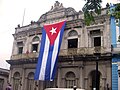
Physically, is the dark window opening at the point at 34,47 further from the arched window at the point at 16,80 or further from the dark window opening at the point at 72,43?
the dark window opening at the point at 72,43

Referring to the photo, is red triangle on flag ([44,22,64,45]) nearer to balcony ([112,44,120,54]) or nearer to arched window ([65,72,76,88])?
arched window ([65,72,76,88])

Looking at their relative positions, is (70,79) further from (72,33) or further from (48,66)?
(72,33)

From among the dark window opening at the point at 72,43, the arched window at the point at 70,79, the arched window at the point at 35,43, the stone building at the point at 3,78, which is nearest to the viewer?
the arched window at the point at 70,79

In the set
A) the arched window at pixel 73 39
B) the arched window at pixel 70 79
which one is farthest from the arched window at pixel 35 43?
the arched window at pixel 70 79

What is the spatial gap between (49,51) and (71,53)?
223cm

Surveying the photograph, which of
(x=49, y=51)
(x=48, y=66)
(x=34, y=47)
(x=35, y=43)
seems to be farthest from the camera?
(x=34, y=47)

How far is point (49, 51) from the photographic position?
22250 mm

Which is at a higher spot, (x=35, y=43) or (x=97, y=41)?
(x=35, y=43)

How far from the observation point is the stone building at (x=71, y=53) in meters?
21.7

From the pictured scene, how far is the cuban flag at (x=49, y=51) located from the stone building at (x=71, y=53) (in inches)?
65.8

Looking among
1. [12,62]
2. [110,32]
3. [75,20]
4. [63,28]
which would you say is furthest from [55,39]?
[12,62]

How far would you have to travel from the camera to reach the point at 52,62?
21406mm

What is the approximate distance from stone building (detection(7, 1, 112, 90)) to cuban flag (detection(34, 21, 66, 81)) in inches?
65.8

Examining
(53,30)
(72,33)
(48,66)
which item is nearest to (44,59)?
(48,66)
